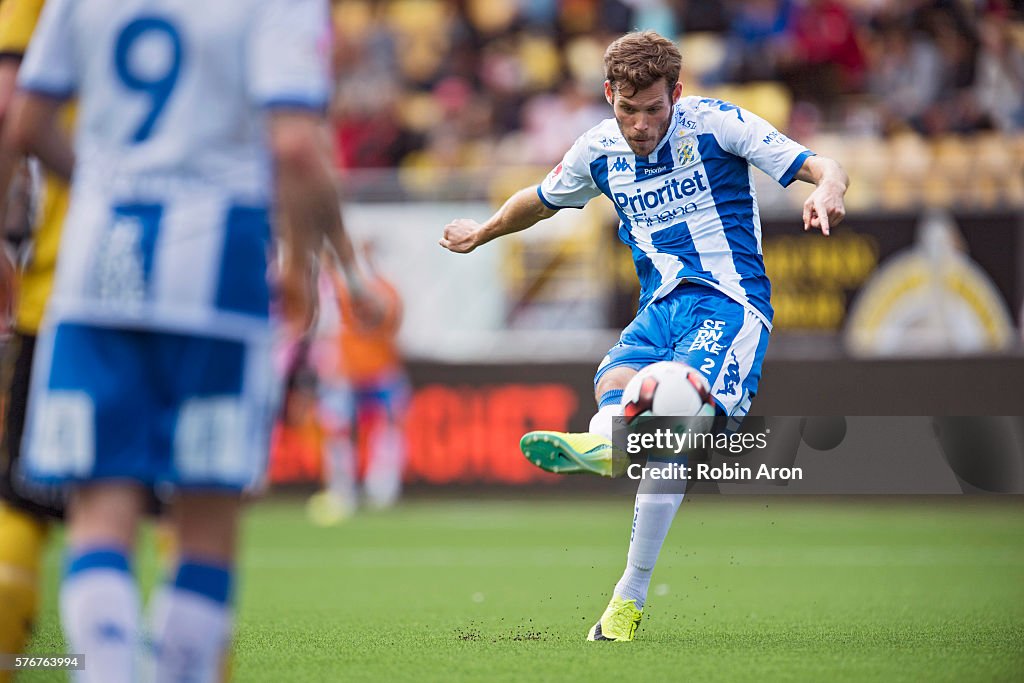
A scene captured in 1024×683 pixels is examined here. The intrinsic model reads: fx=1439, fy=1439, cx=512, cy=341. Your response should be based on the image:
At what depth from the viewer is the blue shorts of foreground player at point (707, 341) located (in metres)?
5.88

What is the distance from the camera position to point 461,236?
618 cm

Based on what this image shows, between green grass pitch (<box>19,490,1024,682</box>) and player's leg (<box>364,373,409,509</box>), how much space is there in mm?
608

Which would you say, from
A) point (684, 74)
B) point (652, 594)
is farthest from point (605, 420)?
point (684, 74)

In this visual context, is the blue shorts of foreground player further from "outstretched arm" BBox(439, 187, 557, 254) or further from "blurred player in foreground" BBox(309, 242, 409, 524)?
"blurred player in foreground" BBox(309, 242, 409, 524)

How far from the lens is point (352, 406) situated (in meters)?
15.4

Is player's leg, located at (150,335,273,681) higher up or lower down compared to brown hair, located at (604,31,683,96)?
lower down

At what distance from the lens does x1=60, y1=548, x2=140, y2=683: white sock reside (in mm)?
3385

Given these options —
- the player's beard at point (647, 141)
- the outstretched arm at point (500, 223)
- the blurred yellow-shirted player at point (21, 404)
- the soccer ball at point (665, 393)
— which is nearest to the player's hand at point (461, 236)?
the outstretched arm at point (500, 223)

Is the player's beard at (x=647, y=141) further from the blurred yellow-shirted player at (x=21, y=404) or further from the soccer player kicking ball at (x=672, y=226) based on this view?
the blurred yellow-shirted player at (x=21, y=404)

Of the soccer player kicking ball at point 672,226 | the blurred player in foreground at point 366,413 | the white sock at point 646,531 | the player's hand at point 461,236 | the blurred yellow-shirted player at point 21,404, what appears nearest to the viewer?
the blurred yellow-shirted player at point 21,404

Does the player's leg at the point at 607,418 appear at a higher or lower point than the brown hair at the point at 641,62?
lower

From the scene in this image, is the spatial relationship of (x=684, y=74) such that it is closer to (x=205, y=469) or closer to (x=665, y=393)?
(x=665, y=393)

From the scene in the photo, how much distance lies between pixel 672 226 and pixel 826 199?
3.29ft

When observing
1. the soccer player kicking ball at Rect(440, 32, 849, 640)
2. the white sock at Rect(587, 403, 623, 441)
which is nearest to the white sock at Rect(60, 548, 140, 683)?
the white sock at Rect(587, 403, 623, 441)
